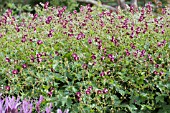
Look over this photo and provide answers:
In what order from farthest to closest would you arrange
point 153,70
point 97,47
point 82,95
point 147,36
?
1. point 147,36
2. point 97,47
3. point 153,70
4. point 82,95

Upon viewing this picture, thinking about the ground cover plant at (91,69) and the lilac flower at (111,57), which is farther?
the lilac flower at (111,57)

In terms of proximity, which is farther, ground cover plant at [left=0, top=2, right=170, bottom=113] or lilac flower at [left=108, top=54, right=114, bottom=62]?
lilac flower at [left=108, top=54, right=114, bottom=62]

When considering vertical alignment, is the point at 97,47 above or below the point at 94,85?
above

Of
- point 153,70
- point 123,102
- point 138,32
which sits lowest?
point 123,102

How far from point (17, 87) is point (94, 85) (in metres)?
0.58

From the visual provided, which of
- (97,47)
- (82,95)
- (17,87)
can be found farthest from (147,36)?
(17,87)

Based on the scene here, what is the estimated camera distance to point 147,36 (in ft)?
A: 12.0

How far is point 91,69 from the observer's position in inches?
124

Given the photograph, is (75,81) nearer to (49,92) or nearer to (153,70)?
(49,92)

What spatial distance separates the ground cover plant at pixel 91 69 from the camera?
9.91 ft

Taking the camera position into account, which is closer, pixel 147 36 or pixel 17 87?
pixel 17 87

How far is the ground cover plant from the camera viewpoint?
3.02 m

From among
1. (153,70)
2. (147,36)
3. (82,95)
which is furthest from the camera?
(147,36)

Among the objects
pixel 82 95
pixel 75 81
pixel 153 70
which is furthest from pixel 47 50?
pixel 153 70
